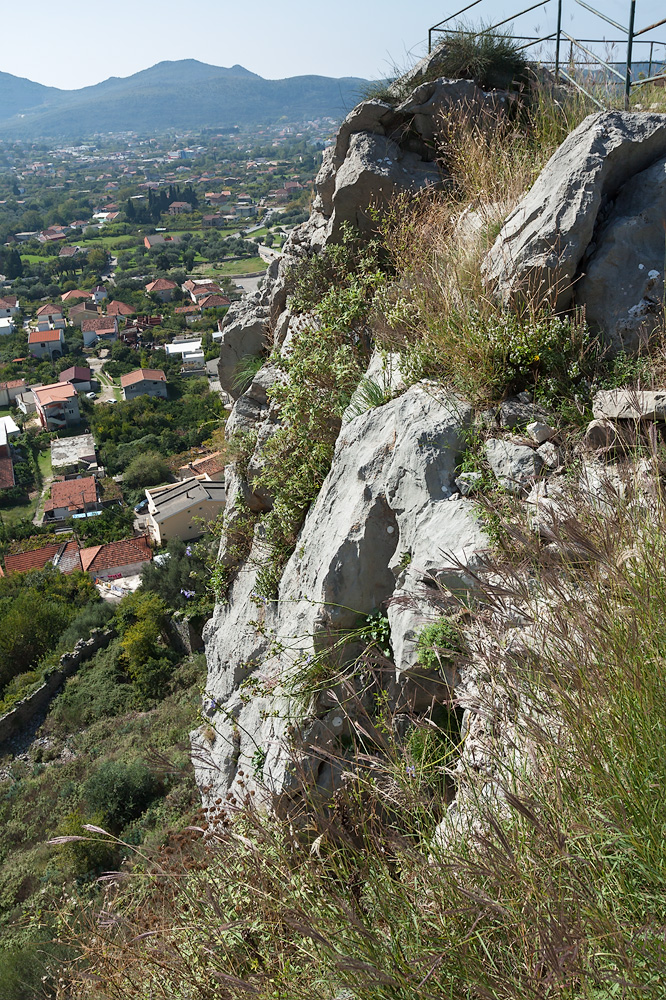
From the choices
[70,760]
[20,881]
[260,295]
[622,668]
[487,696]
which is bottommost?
[70,760]

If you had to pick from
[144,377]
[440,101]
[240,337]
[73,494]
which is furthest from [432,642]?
[144,377]

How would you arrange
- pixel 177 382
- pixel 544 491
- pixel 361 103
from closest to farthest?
pixel 544 491, pixel 361 103, pixel 177 382

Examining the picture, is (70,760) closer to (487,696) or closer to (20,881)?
(20,881)

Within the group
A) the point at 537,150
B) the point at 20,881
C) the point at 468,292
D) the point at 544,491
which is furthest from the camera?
the point at 20,881

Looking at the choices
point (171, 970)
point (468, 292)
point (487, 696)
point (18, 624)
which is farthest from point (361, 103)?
point (18, 624)

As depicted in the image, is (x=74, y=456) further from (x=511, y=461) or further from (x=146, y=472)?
(x=511, y=461)

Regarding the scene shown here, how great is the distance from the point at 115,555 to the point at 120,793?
21.3m

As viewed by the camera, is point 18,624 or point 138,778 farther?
point 18,624

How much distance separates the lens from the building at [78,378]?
5512 cm

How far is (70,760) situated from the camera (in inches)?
531

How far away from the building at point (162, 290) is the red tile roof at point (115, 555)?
5160cm

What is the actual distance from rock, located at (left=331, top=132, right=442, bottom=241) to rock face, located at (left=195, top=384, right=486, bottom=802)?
3.31 m

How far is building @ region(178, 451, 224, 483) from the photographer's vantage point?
102 ft

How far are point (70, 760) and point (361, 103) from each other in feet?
43.7
